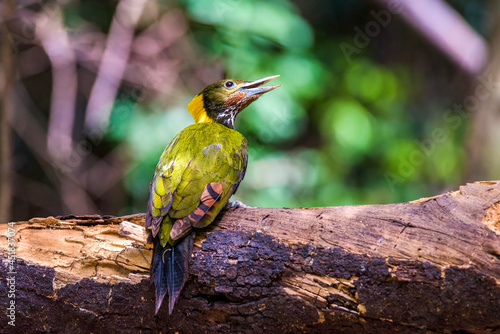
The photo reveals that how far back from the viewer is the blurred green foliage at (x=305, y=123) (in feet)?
17.7

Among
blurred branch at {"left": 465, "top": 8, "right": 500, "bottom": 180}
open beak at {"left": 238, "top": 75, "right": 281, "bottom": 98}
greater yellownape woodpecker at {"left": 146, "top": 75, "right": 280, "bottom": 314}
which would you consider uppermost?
open beak at {"left": 238, "top": 75, "right": 281, "bottom": 98}

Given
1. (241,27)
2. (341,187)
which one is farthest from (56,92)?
(341,187)

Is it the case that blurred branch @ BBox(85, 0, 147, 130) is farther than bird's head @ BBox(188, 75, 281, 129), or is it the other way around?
blurred branch @ BBox(85, 0, 147, 130)

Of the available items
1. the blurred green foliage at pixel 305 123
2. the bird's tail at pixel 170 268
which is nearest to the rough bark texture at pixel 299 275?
the bird's tail at pixel 170 268

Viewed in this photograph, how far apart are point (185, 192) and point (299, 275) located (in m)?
0.80

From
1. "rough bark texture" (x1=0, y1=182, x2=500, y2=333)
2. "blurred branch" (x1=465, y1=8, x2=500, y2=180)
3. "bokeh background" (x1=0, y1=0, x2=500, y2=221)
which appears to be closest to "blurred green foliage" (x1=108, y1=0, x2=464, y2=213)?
"bokeh background" (x1=0, y1=0, x2=500, y2=221)

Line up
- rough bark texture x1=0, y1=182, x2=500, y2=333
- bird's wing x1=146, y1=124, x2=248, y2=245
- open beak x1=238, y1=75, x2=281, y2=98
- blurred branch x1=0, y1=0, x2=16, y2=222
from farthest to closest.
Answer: blurred branch x1=0, y1=0, x2=16, y2=222
open beak x1=238, y1=75, x2=281, y2=98
bird's wing x1=146, y1=124, x2=248, y2=245
rough bark texture x1=0, y1=182, x2=500, y2=333

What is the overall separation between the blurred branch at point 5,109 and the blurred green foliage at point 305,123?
45.8 inches

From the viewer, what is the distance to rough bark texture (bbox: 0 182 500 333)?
7.26 feet

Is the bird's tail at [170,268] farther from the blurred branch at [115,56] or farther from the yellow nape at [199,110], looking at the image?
the blurred branch at [115,56]

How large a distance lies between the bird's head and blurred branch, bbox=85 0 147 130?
8.33 feet

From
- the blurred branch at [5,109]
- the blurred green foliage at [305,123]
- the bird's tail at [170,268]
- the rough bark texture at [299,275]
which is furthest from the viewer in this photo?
the blurred green foliage at [305,123]

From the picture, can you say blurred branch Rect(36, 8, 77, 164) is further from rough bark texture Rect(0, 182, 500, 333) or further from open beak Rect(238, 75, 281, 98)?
rough bark texture Rect(0, 182, 500, 333)

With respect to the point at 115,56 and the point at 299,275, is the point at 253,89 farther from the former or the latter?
the point at 115,56
